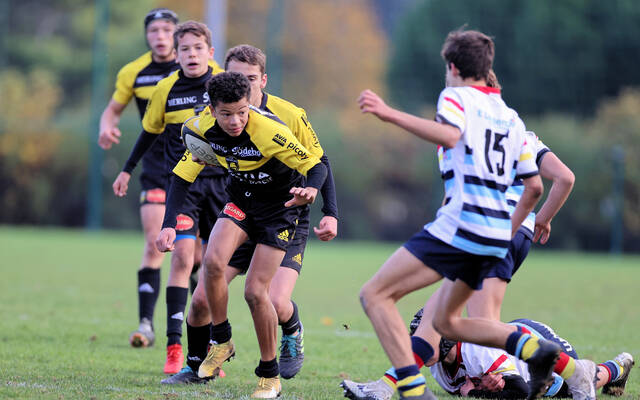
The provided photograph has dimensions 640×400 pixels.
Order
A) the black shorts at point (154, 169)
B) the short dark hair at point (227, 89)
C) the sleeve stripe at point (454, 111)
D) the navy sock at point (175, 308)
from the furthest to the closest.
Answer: the black shorts at point (154, 169)
the navy sock at point (175, 308)
the short dark hair at point (227, 89)
the sleeve stripe at point (454, 111)

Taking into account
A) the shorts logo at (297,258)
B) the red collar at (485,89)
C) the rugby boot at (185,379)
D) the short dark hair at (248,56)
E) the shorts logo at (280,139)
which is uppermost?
the short dark hair at (248,56)

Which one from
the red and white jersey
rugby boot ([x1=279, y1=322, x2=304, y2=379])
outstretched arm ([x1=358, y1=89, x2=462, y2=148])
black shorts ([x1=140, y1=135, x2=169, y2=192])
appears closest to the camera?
outstretched arm ([x1=358, y1=89, x2=462, y2=148])

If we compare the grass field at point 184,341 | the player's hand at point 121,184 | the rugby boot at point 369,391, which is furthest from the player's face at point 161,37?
the rugby boot at point 369,391

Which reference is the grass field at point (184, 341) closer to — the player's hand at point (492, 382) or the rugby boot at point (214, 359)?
the rugby boot at point (214, 359)

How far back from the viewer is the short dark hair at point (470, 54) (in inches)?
168

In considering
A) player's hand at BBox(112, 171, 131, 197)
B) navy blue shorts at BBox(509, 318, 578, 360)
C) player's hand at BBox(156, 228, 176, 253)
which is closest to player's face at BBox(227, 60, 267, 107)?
player's hand at BBox(156, 228, 176, 253)

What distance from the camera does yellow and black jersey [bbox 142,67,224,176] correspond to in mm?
6305

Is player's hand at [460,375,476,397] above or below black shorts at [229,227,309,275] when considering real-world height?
below

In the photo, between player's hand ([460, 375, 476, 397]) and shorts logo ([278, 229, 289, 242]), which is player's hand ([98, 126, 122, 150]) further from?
player's hand ([460, 375, 476, 397])

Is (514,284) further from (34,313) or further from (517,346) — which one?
(517,346)

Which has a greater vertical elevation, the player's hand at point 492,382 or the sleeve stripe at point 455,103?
the sleeve stripe at point 455,103

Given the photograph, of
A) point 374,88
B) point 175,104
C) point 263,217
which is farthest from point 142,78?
point 374,88

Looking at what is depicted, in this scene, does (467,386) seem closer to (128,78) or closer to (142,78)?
(142,78)

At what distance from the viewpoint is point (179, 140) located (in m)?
6.36
